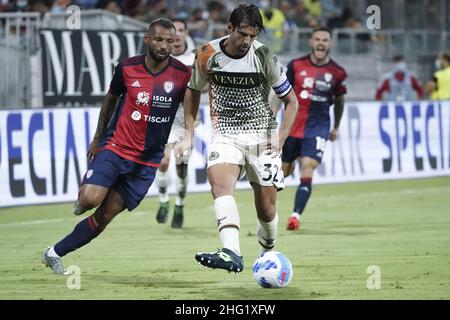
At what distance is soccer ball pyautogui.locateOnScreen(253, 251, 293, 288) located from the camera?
375 inches

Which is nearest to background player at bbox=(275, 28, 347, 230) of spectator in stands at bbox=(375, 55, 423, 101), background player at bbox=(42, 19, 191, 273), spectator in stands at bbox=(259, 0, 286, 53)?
background player at bbox=(42, 19, 191, 273)

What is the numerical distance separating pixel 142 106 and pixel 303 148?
5052 mm

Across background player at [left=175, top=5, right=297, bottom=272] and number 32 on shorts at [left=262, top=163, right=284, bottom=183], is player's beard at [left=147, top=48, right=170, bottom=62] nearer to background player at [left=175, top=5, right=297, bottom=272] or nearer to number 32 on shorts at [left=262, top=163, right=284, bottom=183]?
background player at [left=175, top=5, right=297, bottom=272]

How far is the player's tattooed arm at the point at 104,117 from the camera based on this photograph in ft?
35.3

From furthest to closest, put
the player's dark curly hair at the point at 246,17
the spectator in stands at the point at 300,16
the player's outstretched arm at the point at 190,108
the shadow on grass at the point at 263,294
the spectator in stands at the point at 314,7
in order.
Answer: the spectator in stands at the point at 314,7
the spectator in stands at the point at 300,16
the player's outstretched arm at the point at 190,108
the player's dark curly hair at the point at 246,17
the shadow on grass at the point at 263,294

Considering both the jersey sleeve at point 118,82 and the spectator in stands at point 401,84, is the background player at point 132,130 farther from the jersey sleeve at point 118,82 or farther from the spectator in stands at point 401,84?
the spectator in stands at point 401,84

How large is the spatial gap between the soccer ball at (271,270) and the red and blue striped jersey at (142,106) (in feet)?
6.11

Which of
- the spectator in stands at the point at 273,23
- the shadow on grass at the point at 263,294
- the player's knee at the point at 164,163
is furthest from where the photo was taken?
the spectator in stands at the point at 273,23

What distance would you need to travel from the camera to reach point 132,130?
424 inches

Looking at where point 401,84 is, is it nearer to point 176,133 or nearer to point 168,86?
point 176,133

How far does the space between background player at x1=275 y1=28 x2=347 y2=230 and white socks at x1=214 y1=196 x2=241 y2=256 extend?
5.61m

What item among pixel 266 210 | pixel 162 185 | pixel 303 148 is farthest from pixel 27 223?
pixel 266 210

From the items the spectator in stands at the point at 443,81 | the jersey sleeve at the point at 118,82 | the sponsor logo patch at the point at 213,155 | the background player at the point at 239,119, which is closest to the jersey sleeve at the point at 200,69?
the background player at the point at 239,119
